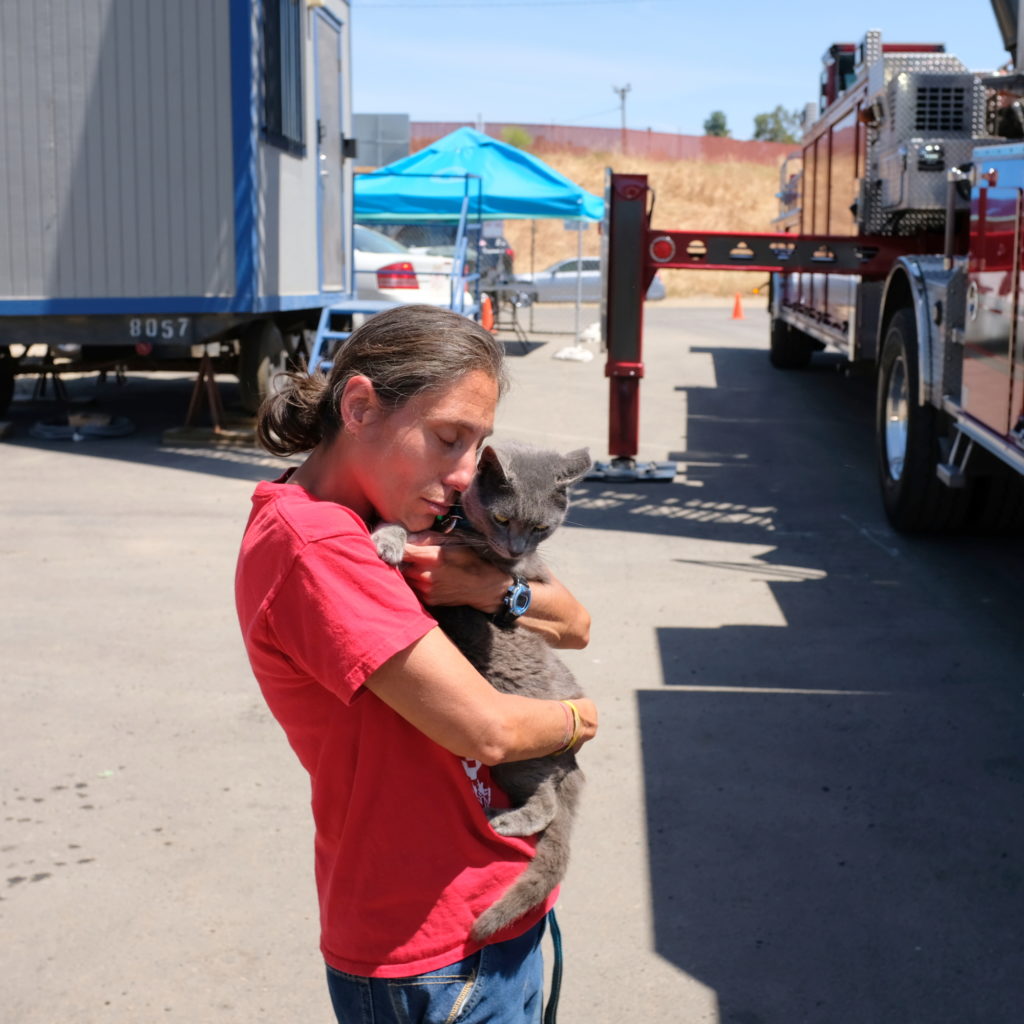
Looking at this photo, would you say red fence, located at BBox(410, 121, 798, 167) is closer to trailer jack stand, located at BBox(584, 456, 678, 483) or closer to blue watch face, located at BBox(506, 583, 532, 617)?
trailer jack stand, located at BBox(584, 456, 678, 483)

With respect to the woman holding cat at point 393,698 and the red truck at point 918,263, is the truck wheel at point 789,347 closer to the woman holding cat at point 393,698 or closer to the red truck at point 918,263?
the red truck at point 918,263

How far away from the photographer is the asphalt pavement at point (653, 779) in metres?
3.24

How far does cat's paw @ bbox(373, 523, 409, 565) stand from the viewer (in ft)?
6.10

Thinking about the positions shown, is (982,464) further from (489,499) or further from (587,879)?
(489,499)

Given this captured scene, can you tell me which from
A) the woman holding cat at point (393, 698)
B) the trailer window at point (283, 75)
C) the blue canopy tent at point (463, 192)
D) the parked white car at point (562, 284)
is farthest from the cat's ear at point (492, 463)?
the parked white car at point (562, 284)

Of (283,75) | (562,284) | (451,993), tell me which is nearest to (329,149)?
→ (283,75)

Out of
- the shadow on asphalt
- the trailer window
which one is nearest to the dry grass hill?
the trailer window

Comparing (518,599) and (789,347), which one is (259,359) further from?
(518,599)

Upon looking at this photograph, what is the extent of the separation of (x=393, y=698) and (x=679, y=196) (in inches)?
2425

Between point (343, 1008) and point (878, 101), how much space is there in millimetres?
8232

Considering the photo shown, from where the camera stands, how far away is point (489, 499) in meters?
2.45

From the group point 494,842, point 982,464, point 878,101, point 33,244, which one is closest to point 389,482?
point 494,842

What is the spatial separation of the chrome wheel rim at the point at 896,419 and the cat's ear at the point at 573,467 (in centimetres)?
557

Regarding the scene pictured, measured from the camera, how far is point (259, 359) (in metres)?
11.1
